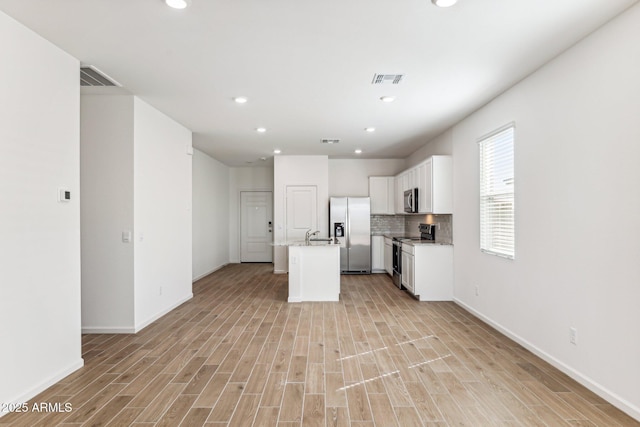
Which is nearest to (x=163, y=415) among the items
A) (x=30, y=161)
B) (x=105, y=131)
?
(x=30, y=161)

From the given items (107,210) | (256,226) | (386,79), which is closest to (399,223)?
(256,226)

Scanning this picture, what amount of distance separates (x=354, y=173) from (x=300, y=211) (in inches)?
66.2

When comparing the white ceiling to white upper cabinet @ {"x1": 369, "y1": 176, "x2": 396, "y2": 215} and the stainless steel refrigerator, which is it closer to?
the stainless steel refrigerator

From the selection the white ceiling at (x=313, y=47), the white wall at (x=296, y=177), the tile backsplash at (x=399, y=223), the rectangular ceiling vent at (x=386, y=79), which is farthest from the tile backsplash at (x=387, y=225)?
the rectangular ceiling vent at (x=386, y=79)

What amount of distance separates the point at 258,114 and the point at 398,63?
217 cm

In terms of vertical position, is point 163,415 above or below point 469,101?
below

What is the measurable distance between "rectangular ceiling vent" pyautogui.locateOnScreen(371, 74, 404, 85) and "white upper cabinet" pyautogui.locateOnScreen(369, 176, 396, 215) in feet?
14.7

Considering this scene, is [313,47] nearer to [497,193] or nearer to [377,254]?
[497,193]

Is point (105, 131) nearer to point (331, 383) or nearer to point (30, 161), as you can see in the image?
point (30, 161)

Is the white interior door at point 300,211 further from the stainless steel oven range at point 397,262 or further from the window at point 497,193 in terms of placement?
the window at point 497,193

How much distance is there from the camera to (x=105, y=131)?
3.86 meters

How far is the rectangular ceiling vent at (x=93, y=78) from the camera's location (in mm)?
3178

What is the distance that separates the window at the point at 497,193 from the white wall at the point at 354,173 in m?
3.84

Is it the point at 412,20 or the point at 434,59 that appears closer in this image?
the point at 412,20
